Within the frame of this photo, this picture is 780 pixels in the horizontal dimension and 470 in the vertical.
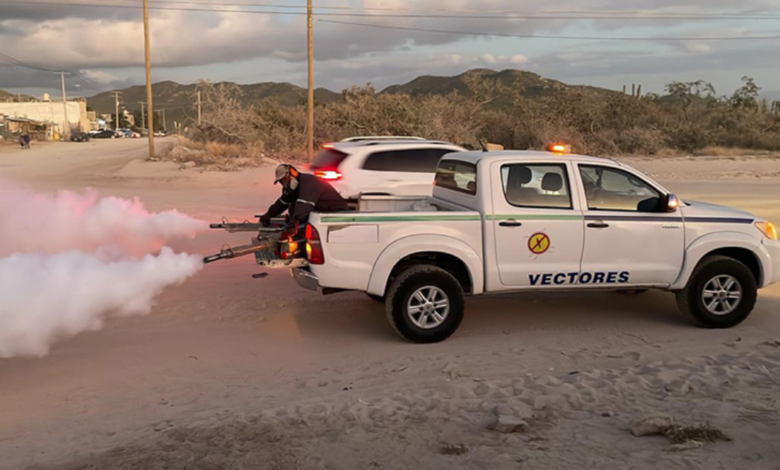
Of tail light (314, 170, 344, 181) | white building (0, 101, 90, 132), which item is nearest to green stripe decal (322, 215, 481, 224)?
tail light (314, 170, 344, 181)

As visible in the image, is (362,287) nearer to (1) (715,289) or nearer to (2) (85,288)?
(2) (85,288)

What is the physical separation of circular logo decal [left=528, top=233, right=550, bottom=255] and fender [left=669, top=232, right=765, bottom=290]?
5.03 feet

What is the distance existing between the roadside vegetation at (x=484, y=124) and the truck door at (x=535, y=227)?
21746 millimetres

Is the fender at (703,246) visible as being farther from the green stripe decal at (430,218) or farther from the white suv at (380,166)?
the white suv at (380,166)

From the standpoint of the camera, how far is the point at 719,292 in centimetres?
744

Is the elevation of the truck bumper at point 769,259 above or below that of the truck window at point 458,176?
below

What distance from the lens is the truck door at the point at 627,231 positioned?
7246 millimetres

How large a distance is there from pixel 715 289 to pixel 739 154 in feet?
116

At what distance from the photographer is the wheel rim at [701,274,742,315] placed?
293 inches

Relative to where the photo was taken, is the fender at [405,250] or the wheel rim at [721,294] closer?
the fender at [405,250]

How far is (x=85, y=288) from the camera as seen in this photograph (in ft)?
24.6

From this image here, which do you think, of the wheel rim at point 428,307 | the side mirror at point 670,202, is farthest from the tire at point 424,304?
the side mirror at point 670,202

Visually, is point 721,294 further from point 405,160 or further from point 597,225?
point 405,160

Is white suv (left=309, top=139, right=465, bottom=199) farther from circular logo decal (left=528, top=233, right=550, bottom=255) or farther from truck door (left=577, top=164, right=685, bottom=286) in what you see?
circular logo decal (left=528, top=233, right=550, bottom=255)
